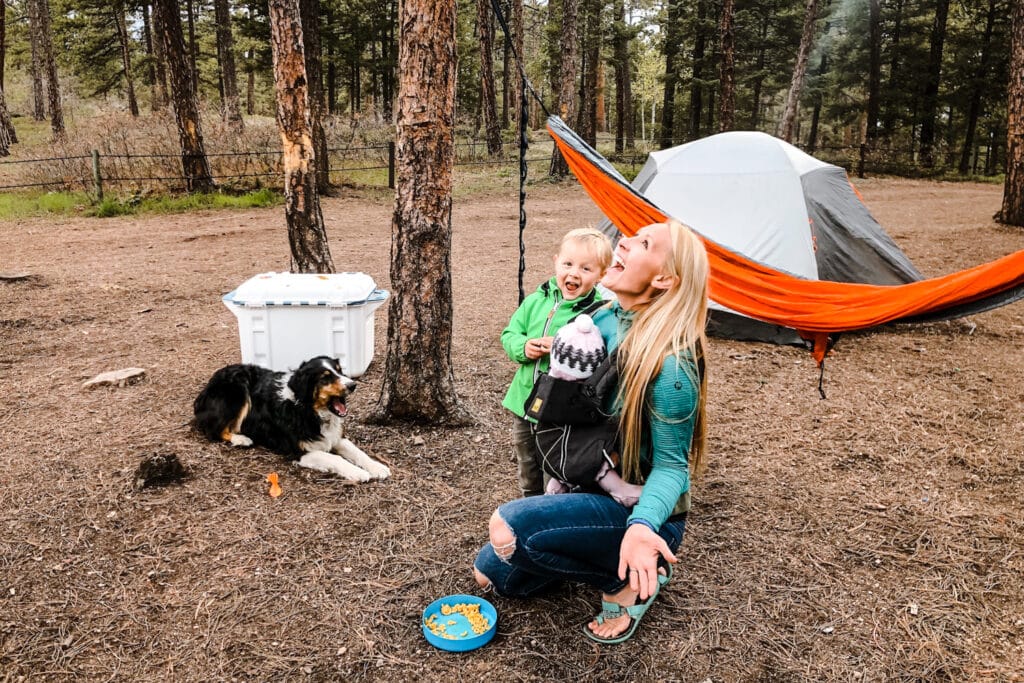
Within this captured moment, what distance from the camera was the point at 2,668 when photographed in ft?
5.71

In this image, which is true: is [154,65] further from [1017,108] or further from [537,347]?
[537,347]

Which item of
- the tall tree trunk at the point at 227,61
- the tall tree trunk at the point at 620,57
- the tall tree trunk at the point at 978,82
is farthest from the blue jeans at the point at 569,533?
the tall tree trunk at the point at 978,82

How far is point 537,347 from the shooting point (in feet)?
6.36

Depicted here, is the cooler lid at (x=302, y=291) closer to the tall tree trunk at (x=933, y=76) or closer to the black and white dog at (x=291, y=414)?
the black and white dog at (x=291, y=414)

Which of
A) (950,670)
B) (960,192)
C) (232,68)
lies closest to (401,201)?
(950,670)

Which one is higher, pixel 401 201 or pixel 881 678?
pixel 401 201

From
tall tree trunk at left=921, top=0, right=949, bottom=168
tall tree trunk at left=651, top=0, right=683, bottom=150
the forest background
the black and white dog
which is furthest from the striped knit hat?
tall tree trunk at left=921, top=0, right=949, bottom=168

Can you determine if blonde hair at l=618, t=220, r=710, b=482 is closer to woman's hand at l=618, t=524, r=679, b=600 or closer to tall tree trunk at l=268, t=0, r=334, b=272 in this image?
woman's hand at l=618, t=524, r=679, b=600

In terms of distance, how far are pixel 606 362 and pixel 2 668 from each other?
69.2 inches

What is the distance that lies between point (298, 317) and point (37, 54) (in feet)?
66.1

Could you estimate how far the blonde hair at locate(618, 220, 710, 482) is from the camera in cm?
154

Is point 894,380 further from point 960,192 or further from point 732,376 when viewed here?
point 960,192

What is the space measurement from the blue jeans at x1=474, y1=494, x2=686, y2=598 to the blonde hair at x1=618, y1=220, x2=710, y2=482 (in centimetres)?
23

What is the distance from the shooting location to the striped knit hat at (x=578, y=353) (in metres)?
1.66
